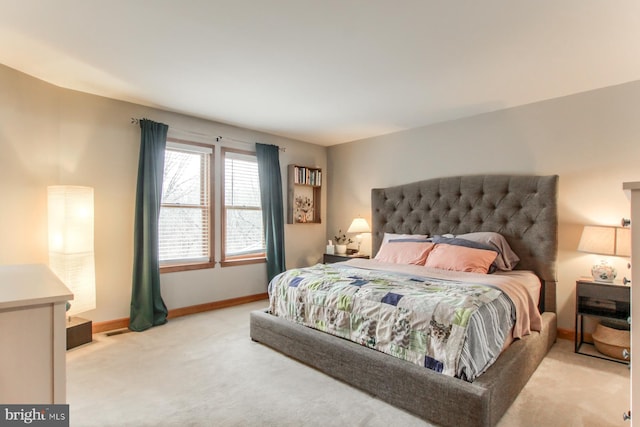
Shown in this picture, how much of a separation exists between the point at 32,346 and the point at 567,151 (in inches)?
164

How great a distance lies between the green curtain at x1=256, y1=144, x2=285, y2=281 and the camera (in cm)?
461

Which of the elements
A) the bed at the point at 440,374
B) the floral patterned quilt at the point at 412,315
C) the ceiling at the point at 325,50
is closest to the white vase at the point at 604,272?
the bed at the point at 440,374

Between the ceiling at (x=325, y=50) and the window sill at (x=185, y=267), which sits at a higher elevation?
the ceiling at (x=325, y=50)

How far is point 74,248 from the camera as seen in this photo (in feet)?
9.56

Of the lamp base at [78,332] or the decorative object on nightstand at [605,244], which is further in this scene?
the lamp base at [78,332]

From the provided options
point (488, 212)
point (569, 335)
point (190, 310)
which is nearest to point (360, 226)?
point (488, 212)

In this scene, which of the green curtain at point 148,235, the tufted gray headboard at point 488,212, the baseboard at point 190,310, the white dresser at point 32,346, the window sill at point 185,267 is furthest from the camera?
the window sill at point 185,267

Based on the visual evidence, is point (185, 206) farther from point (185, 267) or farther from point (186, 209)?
point (185, 267)

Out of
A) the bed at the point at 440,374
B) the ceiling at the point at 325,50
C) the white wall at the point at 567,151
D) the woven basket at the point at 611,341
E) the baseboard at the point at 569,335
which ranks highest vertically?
the ceiling at the point at 325,50

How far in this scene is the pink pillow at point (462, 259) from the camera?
10.0ft

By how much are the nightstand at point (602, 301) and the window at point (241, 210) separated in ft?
12.0

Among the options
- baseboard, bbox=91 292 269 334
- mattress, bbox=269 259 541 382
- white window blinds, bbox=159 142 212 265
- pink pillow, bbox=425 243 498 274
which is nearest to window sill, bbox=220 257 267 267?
white window blinds, bbox=159 142 212 265

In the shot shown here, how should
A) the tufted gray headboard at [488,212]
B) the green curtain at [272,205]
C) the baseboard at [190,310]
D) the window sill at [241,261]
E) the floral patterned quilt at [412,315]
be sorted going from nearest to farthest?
1. the floral patterned quilt at [412,315]
2. the tufted gray headboard at [488,212]
3. the baseboard at [190,310]
4. the window sill at [241,261]
5. the green curtain at [272,205]

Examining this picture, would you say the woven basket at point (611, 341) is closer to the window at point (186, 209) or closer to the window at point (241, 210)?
the window at point (241, 210)
